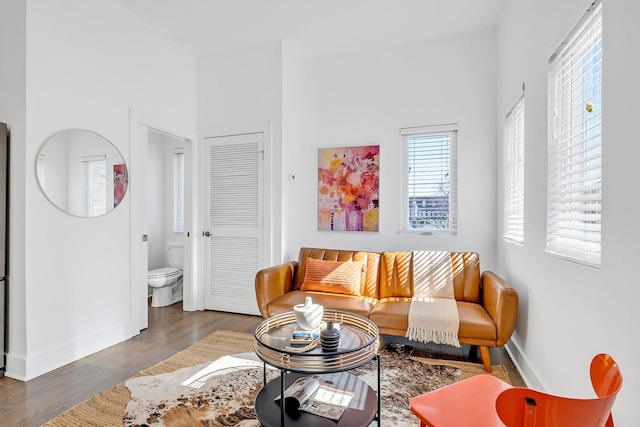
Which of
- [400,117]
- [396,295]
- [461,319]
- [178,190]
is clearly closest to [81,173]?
[178,190]

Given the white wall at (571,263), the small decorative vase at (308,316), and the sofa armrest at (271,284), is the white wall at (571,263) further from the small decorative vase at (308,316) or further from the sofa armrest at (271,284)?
the sofa armrest at (271,284)

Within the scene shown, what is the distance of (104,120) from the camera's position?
2848mm

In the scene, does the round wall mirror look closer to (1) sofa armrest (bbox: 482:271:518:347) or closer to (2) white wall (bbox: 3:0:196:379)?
(2) white wall (bbox: 3:0:196:379)

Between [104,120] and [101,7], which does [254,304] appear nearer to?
[104,120]

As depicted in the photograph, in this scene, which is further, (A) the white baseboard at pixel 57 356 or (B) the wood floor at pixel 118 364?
(A) the white baseboard at pixel 57 356

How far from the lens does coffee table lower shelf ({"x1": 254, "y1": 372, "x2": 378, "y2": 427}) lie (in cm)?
147

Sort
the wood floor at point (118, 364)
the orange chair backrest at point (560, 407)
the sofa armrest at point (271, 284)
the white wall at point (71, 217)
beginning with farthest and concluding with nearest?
the sofa armrest at point (271, 284)
the white wall at point (71, 217)
the wood floor at point (118, 364)
the orange chair backrest at point (560, 407)

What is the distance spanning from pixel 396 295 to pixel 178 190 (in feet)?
11.7

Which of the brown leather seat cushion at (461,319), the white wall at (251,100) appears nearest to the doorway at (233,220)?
the white wall at (251,100)

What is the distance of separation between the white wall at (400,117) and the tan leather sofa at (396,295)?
0.49 m

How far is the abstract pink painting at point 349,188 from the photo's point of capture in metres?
3.68

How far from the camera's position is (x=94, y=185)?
9.11ft

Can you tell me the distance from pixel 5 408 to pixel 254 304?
Result: 6.87 ft

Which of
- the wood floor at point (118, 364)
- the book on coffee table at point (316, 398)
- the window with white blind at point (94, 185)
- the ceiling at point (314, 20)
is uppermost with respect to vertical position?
the ceiling at point (314, 20)
